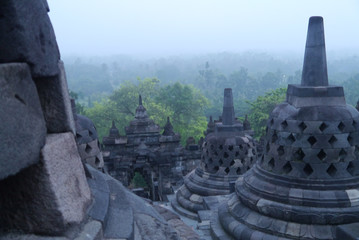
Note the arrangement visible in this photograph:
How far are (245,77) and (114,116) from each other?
175 feet

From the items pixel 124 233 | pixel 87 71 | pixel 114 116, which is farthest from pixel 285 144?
pixel 87 71

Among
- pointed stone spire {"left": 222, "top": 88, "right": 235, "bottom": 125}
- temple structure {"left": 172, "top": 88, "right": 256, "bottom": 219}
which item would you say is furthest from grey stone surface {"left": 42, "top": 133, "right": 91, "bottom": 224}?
pointed stone spire {"left": 222, "top": 88, "right": 235, "bottom": 125}

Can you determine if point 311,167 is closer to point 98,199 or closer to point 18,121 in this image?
point 98,199

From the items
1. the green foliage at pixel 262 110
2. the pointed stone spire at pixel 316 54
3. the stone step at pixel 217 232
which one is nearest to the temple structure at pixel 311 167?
the pointed stone spire at pixel 316 54

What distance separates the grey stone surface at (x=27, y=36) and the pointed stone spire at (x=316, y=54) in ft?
15.9

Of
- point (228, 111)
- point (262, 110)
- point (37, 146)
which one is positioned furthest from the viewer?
point (262, 110)

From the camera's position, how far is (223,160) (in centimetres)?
938

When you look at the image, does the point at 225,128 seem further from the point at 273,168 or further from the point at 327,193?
the point at 327,193

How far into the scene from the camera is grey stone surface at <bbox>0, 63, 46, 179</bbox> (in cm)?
144

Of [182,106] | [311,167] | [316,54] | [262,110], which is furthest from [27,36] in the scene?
[182,106]

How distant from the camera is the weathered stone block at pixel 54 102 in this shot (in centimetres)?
192

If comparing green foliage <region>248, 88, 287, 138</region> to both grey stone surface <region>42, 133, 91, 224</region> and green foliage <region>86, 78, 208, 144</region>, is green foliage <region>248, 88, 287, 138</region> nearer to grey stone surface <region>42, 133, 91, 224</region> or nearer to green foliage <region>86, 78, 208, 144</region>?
green foliage <region>86, 78, 208, 144</region>

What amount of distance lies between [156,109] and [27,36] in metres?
30.0

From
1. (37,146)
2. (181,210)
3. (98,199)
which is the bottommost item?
(181,210)
